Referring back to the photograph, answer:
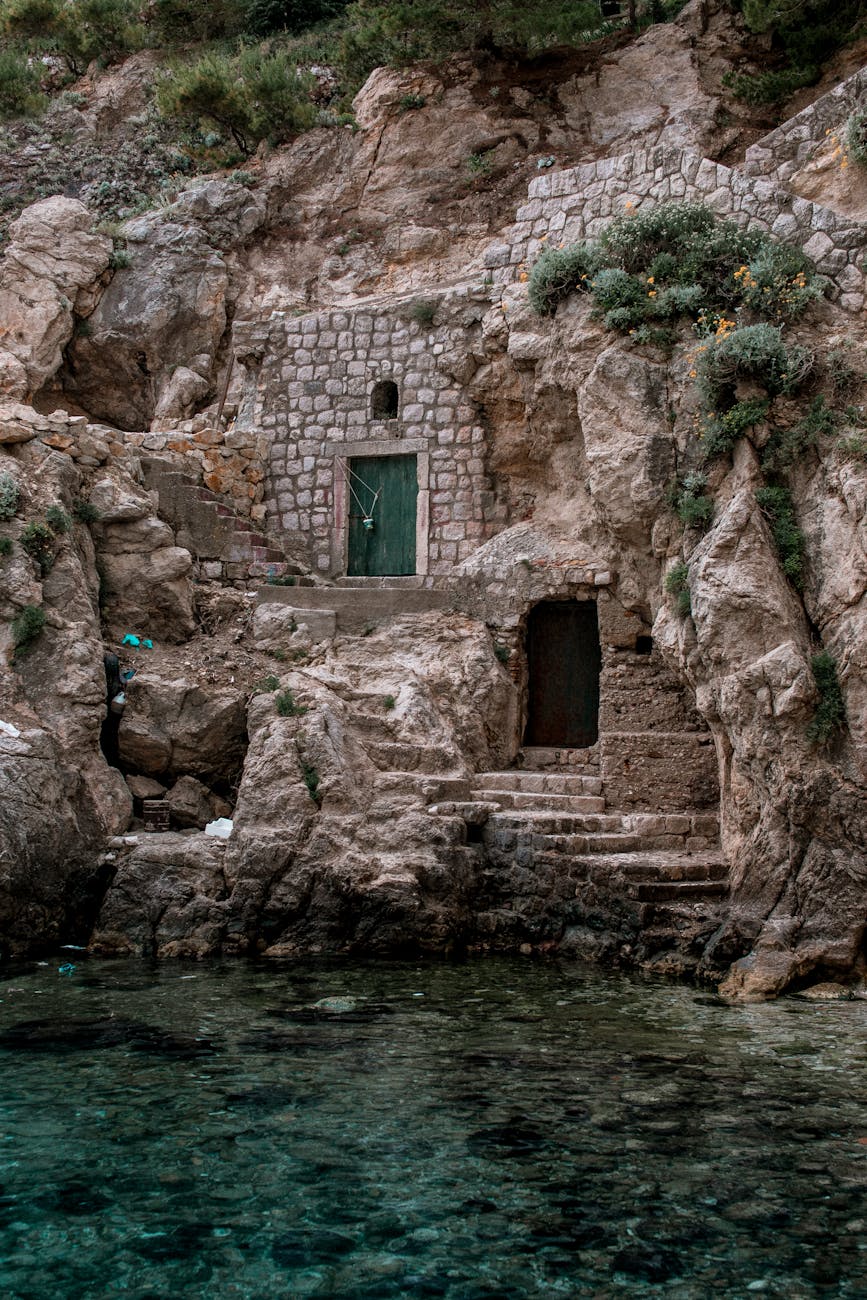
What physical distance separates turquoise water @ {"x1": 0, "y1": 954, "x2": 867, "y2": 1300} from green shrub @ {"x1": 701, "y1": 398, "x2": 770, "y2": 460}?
18.4ft

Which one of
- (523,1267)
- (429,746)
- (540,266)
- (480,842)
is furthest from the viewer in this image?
(540,266)

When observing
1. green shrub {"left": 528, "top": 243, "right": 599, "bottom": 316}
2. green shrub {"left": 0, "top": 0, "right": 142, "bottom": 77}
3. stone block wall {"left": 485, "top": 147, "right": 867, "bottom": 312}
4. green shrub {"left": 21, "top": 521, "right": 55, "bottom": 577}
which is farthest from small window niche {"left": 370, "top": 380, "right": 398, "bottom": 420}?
green shrub {"left": 0, "top": 0, "right": 142, "bottom": 77}

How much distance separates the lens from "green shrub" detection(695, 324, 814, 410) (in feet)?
40.2

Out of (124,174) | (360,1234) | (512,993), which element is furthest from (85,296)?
(360,1234)

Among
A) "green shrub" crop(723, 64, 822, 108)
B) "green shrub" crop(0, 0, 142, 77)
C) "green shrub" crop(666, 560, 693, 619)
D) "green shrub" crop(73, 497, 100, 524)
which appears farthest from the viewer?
"green shrub" crop(0, 0, 142, 77)

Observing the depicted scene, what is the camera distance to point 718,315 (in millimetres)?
13039

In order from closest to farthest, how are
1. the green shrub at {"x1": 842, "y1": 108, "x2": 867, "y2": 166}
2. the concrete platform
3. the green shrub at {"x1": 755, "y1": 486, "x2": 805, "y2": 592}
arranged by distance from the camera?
1. the green shrub at {"x1": 755, "y1": 486, "x2": 805, "y2": 592}
2. the green shrub at {"x1": 842, "y1": 108, "x2": 867, "y2": 166}
3. the concrete platform

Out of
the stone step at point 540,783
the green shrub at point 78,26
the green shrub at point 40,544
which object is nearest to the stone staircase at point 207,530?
the green shrub at point 40,544

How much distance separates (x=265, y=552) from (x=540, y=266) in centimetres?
524

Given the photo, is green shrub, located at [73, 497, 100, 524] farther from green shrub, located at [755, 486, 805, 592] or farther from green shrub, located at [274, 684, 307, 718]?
green shrub, located at [755, 486, 805, 592]

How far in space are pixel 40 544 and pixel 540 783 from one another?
20.5ft

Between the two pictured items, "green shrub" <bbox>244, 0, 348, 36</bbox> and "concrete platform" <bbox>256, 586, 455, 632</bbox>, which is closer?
"concrete platform" <bbox>256, 586, 455, 632</bbox>

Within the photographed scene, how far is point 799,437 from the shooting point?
12.2 m

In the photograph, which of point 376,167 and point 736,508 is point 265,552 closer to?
point 736,508
